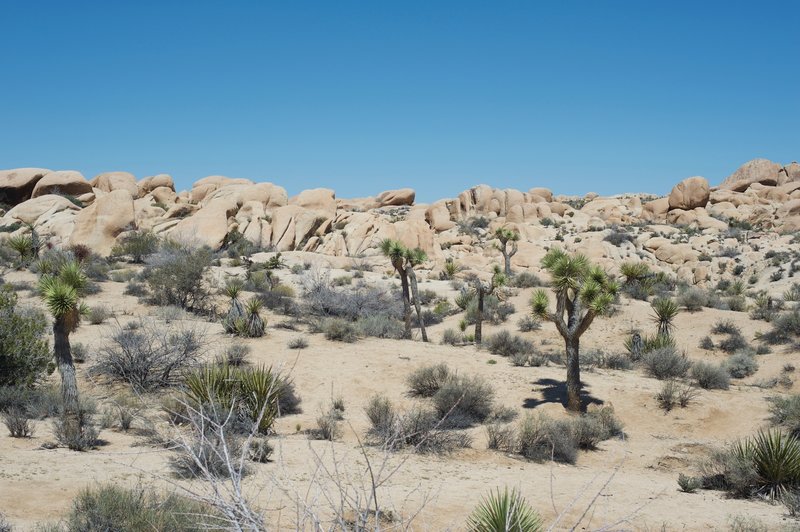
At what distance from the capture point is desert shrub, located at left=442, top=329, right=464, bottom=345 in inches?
856

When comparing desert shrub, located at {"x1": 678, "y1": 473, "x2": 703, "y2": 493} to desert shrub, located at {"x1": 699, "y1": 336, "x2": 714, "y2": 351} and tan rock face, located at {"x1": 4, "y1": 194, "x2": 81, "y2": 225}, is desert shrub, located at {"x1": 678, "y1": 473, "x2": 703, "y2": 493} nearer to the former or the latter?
desert shrub, located at {"x1": 699, "y1": 336, "x2": 714, "y2": 351}

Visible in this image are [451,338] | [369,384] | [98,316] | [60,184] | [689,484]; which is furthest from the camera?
[60,184]

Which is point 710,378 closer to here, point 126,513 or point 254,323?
point 254,323

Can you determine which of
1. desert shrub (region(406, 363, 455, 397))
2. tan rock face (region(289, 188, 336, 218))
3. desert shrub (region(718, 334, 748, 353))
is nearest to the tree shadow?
desert shrub (region(406, 363, 455, 397))

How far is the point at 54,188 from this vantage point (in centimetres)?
4375

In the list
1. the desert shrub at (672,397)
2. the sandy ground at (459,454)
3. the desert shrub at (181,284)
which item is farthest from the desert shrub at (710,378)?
the desert shrub at (181,284)

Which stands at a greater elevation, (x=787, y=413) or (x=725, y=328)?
(x=725, y=328)

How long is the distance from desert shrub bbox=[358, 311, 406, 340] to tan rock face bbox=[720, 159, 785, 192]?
57.9 meters

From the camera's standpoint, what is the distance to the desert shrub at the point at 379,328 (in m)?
21.2

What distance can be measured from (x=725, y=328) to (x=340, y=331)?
14.9m

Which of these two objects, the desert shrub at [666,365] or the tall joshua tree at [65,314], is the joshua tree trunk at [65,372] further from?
the desert shrub at [666,365]

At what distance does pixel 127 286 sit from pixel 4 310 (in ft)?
39.8

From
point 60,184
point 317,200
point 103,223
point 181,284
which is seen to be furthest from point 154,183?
point 181,284

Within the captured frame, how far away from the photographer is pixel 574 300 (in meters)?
15.0
